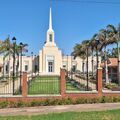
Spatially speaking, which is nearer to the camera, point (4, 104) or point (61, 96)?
point (4, 104)

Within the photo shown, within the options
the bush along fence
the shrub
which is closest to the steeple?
the bush along fence

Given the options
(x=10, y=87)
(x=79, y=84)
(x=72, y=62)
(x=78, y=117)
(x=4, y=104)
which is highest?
(x=72, y=62)

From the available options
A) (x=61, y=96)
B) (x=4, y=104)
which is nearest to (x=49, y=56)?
(x=61, y=96)

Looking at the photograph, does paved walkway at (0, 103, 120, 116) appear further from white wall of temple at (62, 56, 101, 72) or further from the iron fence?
white wall of temple at (62, 56, 101, 72)

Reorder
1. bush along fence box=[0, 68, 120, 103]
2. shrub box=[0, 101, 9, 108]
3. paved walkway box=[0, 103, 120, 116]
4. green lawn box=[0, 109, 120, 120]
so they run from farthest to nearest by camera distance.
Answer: bush along fence box=[0, 68, 120, 103]
shrub box=[0, 101, 9, 108]
paved walkway box=[0, 103, 120, 116]
green lawn box=[0, 109, 120, 120]

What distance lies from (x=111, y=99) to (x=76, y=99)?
224 cm

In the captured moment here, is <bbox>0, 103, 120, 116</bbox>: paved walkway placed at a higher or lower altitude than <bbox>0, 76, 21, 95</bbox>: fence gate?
lower

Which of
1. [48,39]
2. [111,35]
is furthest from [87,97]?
[48,39]

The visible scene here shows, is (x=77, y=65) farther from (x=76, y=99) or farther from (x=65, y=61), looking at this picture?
(x=76, y=99)

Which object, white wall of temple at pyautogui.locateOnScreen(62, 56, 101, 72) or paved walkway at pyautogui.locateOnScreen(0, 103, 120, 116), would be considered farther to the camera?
white wall of temple at pyautogui.locateOnScreen(62, 56, 101, 72)

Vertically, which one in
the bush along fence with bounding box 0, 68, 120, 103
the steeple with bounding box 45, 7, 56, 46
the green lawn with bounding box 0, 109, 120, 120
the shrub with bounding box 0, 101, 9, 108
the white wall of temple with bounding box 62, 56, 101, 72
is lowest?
the green lawn with bounding box 0, 109, 120, 120

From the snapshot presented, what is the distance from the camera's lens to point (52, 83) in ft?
86.7

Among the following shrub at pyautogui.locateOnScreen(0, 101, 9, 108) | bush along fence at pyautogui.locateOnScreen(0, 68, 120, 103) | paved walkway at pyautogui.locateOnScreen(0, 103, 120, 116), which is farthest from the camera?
bush along fence at pyautogui.locateOnScreen(0, 68, 120, 103)

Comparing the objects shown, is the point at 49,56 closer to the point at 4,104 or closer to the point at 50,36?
the point at 50,36
